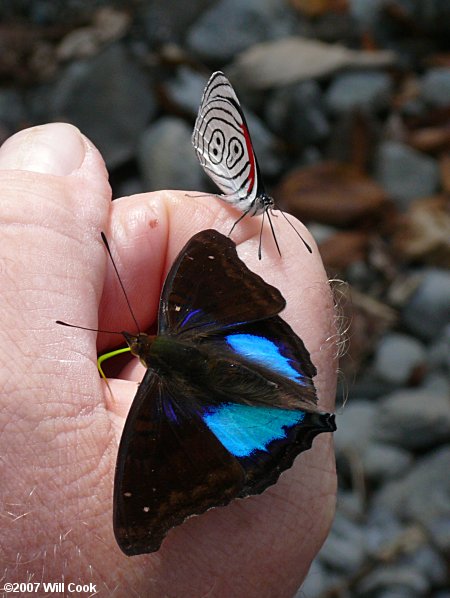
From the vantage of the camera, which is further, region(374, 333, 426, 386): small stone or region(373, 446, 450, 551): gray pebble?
region(374, 333, 426, 386): small stone

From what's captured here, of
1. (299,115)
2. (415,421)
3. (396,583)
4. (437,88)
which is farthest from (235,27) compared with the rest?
(396,583)

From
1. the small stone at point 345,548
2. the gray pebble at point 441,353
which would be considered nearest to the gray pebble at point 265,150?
the gray pebble at point 441,353

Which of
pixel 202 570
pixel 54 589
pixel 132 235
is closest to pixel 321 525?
pixel 202 570

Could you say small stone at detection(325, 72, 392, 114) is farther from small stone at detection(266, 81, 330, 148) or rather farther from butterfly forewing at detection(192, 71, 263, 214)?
butterfly forewing at detection(192, 71, 263, 214)

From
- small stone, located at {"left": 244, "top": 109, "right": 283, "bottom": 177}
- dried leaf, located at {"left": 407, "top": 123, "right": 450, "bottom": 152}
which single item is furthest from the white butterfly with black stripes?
dried leaf, located at {"left": 407, "top": 123, "right": 450, "bottom": 152}

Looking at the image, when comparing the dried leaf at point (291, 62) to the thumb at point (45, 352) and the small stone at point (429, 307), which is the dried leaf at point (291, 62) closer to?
the small stone at point (429, 307)

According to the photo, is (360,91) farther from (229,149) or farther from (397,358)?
Result: (229,149)
